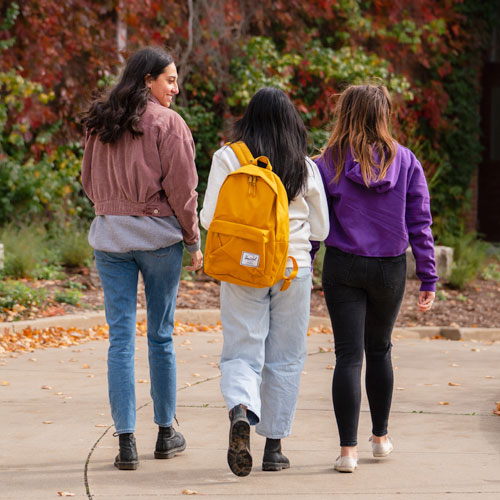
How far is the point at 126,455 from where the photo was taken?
4078 mm

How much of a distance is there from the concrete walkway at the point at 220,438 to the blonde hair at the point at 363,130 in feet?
4.44

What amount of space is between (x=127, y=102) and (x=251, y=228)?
824mm

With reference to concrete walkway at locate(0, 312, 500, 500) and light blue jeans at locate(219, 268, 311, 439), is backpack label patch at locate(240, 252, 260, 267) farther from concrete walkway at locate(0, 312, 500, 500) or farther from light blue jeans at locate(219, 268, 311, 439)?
concrete walkway at locate(0, 312, 500, 500)

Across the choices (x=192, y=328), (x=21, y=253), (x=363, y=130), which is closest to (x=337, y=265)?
(x=363, y=130)

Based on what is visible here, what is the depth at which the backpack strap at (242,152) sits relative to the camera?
3.87 meters

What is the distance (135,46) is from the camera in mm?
12266

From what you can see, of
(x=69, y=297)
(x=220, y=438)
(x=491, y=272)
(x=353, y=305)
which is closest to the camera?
(x=353, y=305)

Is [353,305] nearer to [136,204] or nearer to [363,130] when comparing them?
[363,130]

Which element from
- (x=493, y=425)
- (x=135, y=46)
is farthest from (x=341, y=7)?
(x=493, y=425)

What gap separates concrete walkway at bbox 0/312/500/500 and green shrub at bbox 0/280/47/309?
1.54 meters

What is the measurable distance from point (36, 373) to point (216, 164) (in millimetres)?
3146

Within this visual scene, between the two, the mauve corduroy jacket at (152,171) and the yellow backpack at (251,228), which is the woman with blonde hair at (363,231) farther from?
the mauve corduroy jacket at (152,171)

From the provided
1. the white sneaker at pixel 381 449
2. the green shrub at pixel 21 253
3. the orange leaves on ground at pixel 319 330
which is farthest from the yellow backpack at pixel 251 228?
the green shrub at pixel 21 253

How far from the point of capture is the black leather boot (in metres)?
3.60
